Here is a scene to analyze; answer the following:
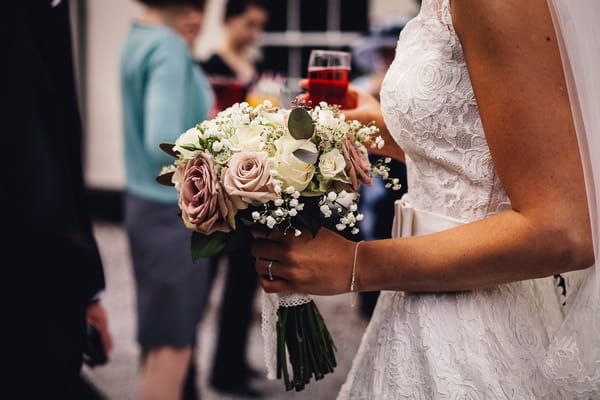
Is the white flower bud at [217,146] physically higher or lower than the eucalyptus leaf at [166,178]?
higher

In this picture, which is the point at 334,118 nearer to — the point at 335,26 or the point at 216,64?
the point at 216,64

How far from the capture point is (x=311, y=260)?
126 centimetres

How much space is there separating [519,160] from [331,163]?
34 cm

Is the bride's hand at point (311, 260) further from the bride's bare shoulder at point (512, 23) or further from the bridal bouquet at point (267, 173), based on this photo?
the bride's bare shoulder at point (512, 23)

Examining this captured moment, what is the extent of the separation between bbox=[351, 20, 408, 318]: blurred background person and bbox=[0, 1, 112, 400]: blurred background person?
7.66 feet

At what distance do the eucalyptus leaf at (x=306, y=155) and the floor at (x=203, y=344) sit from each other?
70.9 inches

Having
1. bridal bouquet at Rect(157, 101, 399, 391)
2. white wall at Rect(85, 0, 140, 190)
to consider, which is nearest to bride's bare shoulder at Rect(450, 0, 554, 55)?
bridal bouquet at Rect(157, 101, 399, 391)

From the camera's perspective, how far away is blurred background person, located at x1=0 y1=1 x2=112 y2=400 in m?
1.08

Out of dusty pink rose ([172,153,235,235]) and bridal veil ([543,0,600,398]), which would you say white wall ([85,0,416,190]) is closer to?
dusty pink rose ([172,153,235,235])

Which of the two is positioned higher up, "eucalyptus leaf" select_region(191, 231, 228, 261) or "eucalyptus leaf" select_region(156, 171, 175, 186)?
"eucalyptus leaf" select_region(156, 171, 175, 186)

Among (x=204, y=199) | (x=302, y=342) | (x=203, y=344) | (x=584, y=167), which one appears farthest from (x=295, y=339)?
(x=203, y=344)

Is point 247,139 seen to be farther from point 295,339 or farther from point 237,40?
point 237,40

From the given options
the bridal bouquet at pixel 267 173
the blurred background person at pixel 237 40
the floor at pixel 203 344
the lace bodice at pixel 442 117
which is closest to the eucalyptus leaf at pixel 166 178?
the bridal bouquet at pixel 267 173

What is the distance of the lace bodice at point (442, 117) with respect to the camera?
1.25 meters
